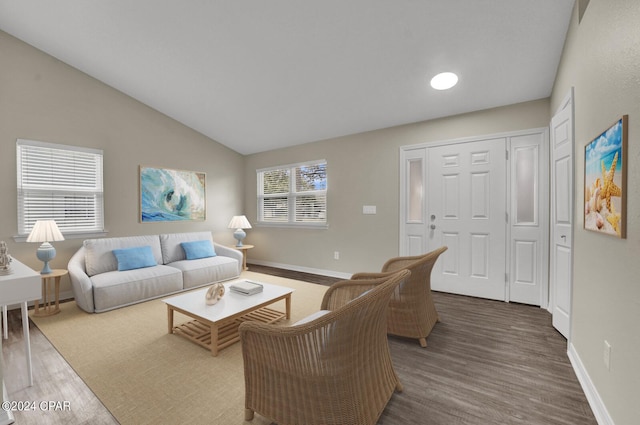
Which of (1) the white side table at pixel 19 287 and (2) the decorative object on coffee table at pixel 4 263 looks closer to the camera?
(1) the white side table at pixel 19 287

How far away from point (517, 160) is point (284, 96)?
307 cm

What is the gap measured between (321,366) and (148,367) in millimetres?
1554

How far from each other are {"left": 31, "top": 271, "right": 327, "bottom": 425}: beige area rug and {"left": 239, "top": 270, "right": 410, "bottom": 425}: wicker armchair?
1.02 ft

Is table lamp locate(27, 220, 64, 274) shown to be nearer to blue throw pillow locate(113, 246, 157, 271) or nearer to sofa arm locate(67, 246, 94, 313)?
sofa arm locate(67, 246, 94, 313)

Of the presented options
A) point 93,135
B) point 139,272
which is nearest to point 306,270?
point 139,272

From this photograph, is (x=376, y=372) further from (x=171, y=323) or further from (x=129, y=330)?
(x=129, y=330)

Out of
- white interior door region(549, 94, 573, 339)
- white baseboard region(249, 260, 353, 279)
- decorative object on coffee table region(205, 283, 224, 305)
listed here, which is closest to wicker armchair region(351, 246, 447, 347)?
white interior door region(549, 94, 573, 339)

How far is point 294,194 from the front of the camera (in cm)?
538

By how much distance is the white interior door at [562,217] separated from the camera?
238cm

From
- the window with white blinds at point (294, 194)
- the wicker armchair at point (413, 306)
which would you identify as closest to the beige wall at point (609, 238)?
the wicker armchair at point (413, 306)

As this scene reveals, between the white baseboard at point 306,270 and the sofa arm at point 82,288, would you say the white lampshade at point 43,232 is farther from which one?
the white baseboard at point 306,270

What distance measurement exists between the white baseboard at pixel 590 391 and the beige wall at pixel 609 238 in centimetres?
4

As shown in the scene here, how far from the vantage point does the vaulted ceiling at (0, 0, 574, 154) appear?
2424mm

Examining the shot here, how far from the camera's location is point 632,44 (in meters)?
1.27
